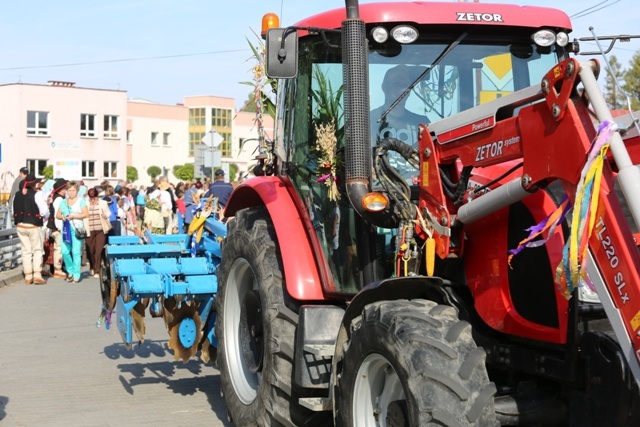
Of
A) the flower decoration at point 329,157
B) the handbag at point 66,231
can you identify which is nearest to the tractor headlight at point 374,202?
the flower decoration at point 329,157

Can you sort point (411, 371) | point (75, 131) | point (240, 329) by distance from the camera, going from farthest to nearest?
point (75, 131)
point (240, 329)
point (411, 371)

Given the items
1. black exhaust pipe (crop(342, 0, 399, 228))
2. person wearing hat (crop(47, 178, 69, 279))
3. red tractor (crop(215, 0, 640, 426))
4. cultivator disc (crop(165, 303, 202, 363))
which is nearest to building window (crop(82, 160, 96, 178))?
person wearing hat (crop(47, 178, 69, 279))

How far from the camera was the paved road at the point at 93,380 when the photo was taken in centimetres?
735

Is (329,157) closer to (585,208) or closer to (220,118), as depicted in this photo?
(585,208)

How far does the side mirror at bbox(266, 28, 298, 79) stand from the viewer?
5.22 meters

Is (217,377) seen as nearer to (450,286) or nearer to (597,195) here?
(450,286)

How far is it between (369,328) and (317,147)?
1457 millimetres

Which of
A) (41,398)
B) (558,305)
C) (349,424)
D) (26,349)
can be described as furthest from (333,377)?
(26,349)

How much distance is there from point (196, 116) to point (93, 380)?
83.2 meters

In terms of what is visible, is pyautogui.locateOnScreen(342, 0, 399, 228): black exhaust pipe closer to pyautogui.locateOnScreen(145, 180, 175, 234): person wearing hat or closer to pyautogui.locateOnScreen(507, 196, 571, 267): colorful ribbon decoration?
pyautogui.locateOnScreen(507, 196, 571, 267): colorful ribbon decoration

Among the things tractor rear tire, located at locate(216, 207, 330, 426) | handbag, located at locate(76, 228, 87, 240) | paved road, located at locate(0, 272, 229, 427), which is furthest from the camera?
handbag, located at locate(76, 228, 87, 240)

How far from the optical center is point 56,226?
58.4 feet

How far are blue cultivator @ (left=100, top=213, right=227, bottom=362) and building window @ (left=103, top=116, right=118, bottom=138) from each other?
199 feet

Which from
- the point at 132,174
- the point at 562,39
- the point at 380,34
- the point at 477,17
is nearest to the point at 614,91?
Result: the point at 562,39
